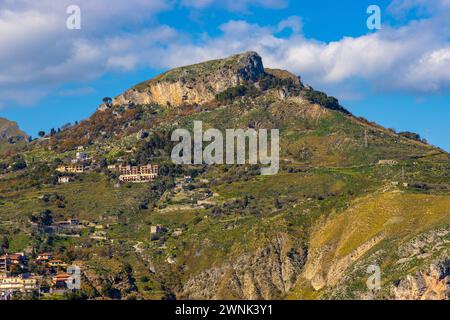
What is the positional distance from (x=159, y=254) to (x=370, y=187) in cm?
3592

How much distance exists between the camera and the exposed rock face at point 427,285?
12206 cm

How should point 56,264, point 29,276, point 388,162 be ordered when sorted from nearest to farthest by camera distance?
point 29,276
point 56,264
point 388,162

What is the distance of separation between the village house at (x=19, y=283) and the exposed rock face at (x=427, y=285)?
2067 inches

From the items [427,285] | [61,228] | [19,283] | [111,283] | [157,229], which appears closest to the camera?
[427,285]

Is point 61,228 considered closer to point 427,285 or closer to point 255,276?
point 255,276

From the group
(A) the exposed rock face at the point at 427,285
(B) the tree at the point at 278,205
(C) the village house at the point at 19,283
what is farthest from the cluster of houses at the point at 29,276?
(A) the exposed rock face at the point at 427,285

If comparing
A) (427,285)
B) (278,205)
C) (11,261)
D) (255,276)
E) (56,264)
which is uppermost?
(278,205)

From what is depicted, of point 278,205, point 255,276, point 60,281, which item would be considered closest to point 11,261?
point 60,281

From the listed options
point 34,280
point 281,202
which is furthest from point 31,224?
point 281,202

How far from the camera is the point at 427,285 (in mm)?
123812

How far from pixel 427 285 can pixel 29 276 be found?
59.6 meters
